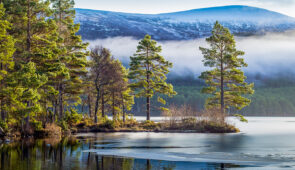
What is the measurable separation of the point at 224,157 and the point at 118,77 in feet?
134

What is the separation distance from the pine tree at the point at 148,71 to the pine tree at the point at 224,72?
7.57 m

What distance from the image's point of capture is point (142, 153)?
2717 centimetres

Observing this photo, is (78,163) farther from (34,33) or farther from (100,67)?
(100,67)

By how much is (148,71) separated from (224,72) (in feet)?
39.6

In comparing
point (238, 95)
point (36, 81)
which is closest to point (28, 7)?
point (36, 81)

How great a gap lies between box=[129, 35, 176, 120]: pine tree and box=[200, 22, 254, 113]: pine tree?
24.8 ft

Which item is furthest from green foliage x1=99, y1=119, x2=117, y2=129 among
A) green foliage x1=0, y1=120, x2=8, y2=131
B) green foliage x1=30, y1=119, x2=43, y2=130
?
green foliage x1=0, y1=120, x2=8, y2=131

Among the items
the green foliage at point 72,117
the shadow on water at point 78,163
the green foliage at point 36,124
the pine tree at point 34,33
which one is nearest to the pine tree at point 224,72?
the green foliage at point 72,117

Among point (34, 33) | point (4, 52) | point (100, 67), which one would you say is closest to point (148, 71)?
point (100, 67)

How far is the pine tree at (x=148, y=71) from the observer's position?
65.1m

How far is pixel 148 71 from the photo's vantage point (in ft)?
212

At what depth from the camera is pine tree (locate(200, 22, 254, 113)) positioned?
195ft

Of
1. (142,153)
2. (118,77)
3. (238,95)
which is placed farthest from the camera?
(118,77)

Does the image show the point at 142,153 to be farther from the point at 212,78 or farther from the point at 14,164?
the point at 212,78
